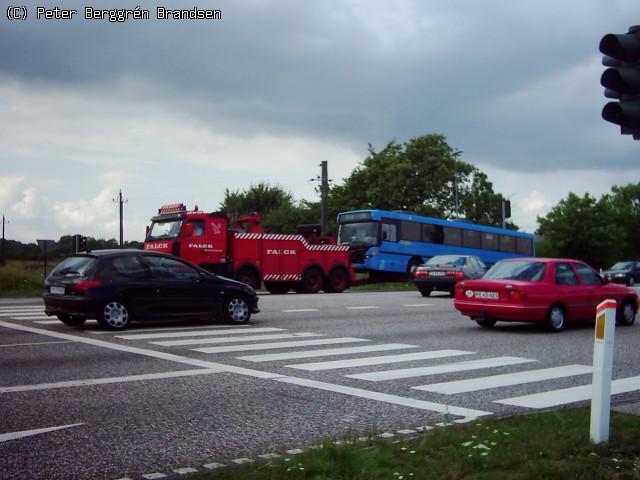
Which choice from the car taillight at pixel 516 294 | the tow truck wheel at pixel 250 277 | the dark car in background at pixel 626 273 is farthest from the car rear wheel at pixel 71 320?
the dark car in background at pixel 626 273

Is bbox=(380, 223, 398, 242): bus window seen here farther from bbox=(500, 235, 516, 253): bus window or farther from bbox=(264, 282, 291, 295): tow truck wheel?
bbox=(500, 235, 516, 253): bus window

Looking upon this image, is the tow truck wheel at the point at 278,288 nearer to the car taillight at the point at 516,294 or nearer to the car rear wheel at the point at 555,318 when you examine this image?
the car rear wheel at the point at 555,318

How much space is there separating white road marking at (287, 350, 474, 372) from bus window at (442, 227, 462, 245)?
1179 inches

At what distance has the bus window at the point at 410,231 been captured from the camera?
38.4 metres

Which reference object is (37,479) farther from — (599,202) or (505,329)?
(599,202)

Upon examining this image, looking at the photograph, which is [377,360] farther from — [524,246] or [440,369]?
[524,246]

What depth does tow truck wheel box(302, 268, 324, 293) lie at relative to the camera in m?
31.0

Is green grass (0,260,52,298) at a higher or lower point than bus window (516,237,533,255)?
lower

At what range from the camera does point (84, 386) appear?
859 cm

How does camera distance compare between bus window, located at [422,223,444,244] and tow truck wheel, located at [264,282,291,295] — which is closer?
tow truck wheel, located at [264,282,291,295]

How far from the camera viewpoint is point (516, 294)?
14602 mm

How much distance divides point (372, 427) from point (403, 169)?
66540 mm

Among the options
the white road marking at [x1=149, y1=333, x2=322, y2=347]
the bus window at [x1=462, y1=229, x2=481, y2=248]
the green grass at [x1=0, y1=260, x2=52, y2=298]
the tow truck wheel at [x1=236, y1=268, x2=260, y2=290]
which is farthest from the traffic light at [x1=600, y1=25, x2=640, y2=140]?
the bus window at [x1=462, y1=229, x2=481, y2=248]

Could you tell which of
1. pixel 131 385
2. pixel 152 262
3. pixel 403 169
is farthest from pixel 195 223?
pixel 403 169
